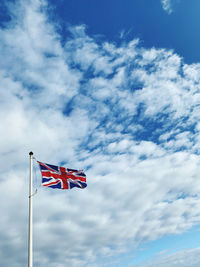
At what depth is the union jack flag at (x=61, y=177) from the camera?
82.9ft

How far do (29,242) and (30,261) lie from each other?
137 centimetres

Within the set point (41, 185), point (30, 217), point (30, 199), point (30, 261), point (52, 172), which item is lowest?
point (30, 261)

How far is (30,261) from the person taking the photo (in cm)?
1959

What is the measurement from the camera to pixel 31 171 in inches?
938

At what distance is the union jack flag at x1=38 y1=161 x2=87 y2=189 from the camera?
25261 millimetres

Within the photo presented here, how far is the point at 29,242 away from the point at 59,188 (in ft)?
21.4

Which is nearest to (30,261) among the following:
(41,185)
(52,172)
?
(41,185)

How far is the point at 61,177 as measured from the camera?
2666cm

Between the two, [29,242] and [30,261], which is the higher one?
[29,242]

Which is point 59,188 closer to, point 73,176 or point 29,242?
point 73,176

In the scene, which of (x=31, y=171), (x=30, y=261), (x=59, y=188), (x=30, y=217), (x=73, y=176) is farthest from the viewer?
(x=73, y=176)

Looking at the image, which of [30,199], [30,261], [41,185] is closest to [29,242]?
[30,261]

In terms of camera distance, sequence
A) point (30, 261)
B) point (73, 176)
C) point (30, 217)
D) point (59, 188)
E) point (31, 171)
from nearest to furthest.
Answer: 1. point (30, 261)
2. point (30, 217)
3. point (31, 171)
4. point (59, 188)
5. point (73, 176)

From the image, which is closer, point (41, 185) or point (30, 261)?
point (30, 261)
